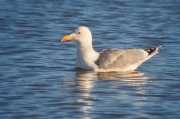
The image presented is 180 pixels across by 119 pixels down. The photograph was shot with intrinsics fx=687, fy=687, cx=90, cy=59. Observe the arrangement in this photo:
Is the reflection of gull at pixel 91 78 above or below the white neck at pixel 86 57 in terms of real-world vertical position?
below

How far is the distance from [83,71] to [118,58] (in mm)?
753

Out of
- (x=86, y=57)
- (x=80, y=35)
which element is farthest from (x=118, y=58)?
(x=80, y=35)

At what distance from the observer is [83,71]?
13.8m

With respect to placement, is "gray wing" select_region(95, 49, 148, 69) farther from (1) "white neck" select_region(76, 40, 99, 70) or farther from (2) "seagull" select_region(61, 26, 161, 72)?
(1) "white neck" select_region(76, 40, 99, 70)

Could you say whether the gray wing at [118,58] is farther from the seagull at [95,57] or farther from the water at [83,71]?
the water at [83,71]

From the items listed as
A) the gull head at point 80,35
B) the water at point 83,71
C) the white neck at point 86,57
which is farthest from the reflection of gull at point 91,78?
the gull head at point 80,35


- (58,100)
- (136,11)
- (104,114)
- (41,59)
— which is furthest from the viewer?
(136,11)

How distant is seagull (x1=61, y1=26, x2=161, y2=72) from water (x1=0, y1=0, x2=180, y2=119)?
219 millimetres

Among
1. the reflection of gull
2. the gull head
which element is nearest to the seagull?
the gull head

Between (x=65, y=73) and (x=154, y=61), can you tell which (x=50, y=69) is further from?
(x=154, y=61)

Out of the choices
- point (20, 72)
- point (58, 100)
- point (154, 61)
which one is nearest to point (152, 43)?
point (154, 61)

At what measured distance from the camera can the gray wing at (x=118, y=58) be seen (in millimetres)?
13641

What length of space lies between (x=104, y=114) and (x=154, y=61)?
5.01 meters

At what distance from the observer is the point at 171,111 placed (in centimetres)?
1055
